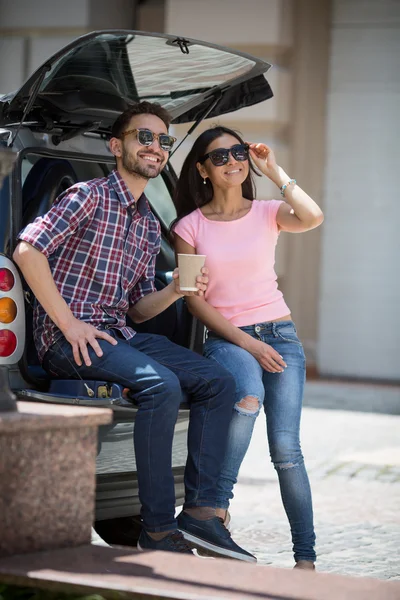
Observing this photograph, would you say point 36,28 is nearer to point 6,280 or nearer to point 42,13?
point 42,13

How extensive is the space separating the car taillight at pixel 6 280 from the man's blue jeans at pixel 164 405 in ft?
0.90

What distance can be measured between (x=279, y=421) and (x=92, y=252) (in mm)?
964

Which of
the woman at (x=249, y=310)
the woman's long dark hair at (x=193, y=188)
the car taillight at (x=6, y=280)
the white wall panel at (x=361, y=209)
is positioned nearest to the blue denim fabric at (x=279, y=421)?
the woman at (x=249, y=310)

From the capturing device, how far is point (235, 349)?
423cm

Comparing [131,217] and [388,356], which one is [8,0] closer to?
[388,356]

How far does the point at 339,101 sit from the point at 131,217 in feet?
24.6

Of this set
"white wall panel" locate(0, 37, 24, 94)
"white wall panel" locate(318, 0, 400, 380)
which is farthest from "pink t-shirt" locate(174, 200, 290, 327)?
"white wall panel" locate(0, 37, 24, 94)

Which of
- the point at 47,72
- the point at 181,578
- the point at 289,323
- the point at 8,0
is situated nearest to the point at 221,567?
the point at 181,578

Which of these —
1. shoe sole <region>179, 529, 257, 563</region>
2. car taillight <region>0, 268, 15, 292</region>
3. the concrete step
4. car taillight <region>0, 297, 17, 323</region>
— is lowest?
shoe sole <region>179, 529, 257, 563</region>

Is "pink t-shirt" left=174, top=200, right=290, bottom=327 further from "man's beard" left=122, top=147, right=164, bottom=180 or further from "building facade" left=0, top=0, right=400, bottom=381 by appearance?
"building facade" left=0, top=0, right=400, bottom=381

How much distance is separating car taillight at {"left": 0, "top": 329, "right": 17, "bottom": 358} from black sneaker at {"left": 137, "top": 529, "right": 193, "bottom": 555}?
2.69 ft

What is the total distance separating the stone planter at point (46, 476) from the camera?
306 centimetres

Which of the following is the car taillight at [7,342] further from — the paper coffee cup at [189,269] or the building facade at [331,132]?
the building facade at [331,132]

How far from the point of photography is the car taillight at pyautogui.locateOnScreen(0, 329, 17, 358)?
4.00 m
